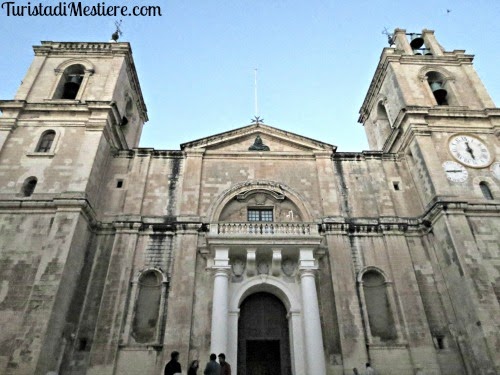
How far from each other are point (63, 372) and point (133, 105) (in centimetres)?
1706

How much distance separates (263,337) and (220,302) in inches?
106

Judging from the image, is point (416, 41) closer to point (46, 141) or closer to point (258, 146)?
point (258, 146)

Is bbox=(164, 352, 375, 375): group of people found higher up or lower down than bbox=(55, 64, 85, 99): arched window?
lower down

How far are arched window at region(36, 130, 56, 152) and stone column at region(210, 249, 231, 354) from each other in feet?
33.8

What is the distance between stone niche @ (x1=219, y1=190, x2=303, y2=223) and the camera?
18.8 meters

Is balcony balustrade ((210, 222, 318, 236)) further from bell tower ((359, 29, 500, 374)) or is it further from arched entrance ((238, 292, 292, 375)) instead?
bell tower ((359, 29, 500, 374))

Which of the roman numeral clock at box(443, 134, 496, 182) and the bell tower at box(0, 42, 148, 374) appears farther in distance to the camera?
the roman numeral clock at box(443, 134, 496, 182)

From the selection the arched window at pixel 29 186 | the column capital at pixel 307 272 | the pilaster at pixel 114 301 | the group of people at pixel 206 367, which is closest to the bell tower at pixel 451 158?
the column capital at pixel 307 272

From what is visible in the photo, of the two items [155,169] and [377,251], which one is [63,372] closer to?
[155,169]

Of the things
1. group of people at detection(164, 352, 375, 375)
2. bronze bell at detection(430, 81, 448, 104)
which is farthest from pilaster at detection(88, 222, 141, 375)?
bronze bell at detection(430, 81, 448, 104)

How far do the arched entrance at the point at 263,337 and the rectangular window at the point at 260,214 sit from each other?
3880mm

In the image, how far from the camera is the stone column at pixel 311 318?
1370 centimetres

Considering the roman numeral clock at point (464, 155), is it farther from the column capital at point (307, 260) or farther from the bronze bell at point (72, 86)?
the bronze bell at point (72, 86)

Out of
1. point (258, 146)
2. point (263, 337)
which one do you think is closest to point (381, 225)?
point (263, 337)
